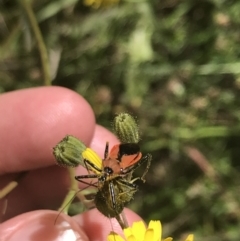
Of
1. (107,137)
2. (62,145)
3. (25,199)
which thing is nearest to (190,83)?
(107,137)

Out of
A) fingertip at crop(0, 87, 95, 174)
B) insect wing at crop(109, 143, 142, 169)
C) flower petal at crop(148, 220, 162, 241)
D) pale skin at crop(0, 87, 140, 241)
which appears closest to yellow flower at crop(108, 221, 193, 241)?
flower petal at crop(148, 220, 162, 241)

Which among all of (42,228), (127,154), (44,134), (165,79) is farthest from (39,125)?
(165,79)

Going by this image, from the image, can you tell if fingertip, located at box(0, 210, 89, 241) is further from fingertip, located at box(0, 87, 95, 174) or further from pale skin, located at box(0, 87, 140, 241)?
fingertip, located at box(0, 87, 95, 174)

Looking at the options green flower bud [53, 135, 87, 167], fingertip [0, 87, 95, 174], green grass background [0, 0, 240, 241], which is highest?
green flower bud [53, 135, 87, 167]

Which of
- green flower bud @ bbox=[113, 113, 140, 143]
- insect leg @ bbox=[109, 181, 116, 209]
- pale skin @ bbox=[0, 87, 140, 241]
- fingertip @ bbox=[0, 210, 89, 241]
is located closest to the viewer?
insect leg @ bbox=[109, 181, 116, 209]

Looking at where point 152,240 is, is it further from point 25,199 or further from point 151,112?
point 151,112

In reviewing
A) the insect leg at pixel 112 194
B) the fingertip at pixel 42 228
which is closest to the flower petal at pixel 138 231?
the insect leg at pixel 112 194

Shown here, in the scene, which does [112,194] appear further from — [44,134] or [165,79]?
[165,79]
